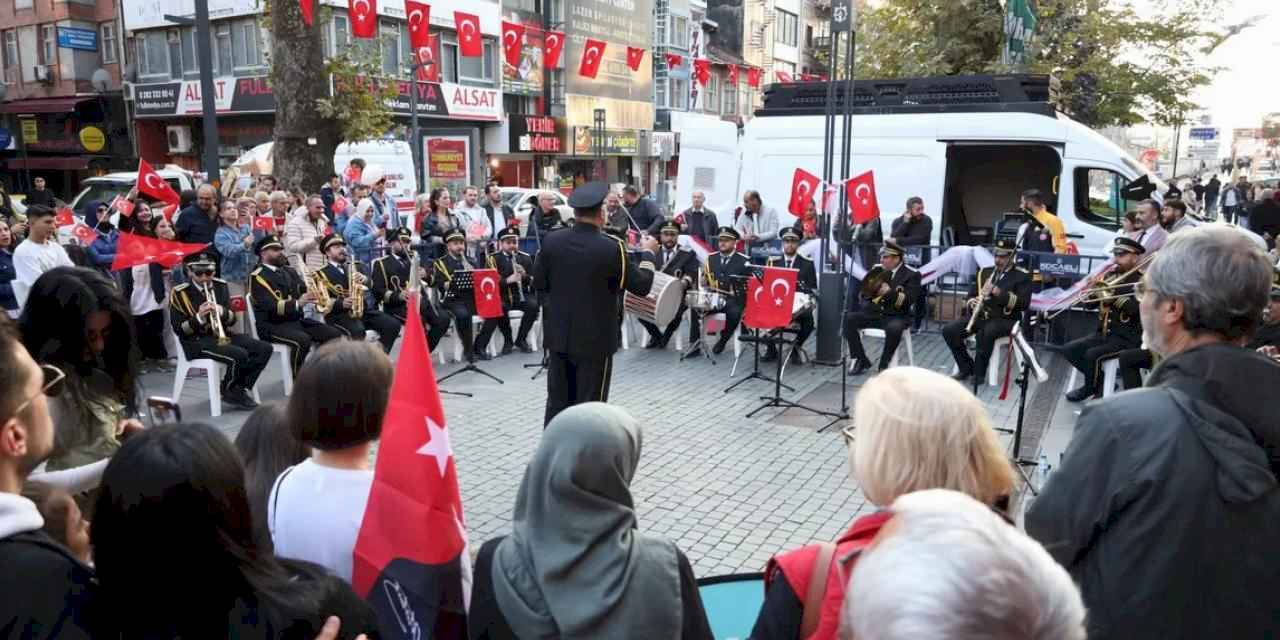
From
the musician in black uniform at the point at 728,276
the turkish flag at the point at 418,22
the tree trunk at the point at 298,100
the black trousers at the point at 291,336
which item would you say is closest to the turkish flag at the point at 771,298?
the musician in black uniform at the point at 728,276

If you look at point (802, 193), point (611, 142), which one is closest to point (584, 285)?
point (802, 193)

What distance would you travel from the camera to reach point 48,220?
321 inches

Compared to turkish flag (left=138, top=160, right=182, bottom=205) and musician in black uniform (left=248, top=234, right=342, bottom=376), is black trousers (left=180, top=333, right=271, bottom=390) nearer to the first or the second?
musician in black uniform (left=248, top=234, right=342, bottom=376)

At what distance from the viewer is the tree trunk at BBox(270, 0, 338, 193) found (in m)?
12.4

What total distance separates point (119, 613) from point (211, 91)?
12.5 meters

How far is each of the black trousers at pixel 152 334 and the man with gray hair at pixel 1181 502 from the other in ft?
30.6

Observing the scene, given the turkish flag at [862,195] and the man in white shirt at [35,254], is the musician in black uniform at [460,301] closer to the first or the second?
the man in white shirt at [35,254]

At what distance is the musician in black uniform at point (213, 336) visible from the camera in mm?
7836

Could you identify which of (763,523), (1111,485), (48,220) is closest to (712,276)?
(763,523)

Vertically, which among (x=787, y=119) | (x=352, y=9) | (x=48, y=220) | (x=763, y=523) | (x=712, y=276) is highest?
(x=352, y=9)

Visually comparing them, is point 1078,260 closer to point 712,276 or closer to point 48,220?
point 712,276

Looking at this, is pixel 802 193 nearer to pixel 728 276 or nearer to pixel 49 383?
pixel 728 276

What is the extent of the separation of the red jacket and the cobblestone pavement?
305 centimetres

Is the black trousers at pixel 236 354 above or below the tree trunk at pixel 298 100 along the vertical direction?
below
